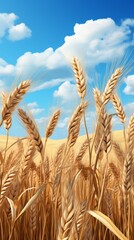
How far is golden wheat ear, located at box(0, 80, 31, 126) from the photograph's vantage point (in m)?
1.95

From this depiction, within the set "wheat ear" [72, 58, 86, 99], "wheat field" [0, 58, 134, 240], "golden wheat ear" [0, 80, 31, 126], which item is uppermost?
"wheat ear" [72, 58, 86, 99]

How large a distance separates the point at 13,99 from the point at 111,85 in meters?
0.54

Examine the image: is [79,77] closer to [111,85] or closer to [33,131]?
[111,85]

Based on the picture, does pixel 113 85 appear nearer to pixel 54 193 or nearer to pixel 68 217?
pixel 54 193

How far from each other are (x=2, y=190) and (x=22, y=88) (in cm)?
68

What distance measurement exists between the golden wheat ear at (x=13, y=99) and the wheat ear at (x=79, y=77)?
29 centimetres

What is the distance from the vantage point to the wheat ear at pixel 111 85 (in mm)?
Answer: 1979

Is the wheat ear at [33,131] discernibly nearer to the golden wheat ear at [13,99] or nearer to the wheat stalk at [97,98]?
the golden wheat ear at [13,99]

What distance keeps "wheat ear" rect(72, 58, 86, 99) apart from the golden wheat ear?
0.96ft

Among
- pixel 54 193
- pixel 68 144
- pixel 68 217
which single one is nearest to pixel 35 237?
pixel 54 193

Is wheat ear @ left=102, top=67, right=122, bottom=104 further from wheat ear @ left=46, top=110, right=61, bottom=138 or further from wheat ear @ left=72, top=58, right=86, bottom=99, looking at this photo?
wheat ear @ left=46, top=110, right=61, bottom=138

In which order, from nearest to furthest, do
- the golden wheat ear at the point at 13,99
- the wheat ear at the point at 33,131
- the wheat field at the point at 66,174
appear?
the wheat field at the point at 66,174, the golden wheat ear at the point at 13,99, the wheat ear at the point at 33,131

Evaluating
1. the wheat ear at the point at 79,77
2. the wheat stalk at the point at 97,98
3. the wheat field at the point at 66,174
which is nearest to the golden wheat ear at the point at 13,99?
the wheat field at the point at 66,174

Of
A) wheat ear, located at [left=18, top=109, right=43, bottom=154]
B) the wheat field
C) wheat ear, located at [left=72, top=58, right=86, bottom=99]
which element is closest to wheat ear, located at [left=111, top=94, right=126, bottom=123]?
the wheat field
